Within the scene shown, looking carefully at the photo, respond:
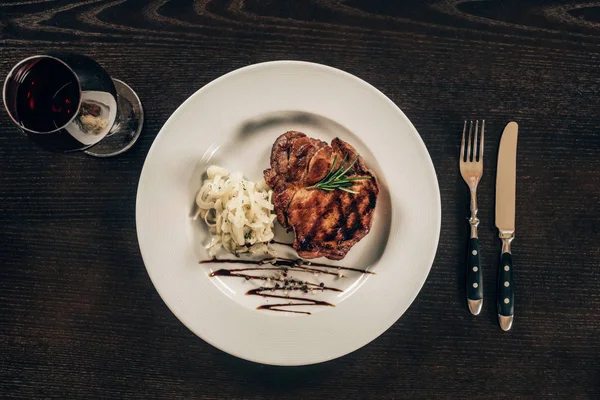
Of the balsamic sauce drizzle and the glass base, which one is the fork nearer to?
the balsamic sauce drizzle

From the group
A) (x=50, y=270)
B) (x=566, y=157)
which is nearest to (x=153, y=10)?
(x=50, y=270)

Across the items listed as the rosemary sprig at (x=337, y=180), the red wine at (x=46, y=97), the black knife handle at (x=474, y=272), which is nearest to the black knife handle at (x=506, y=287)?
the black knife handle at (x=474, y=272)

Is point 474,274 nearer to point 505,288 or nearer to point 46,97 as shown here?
point 505,288

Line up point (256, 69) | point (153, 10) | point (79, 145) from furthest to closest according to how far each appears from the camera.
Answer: point (153, 10) → point (256, 69) → point (79, 145)

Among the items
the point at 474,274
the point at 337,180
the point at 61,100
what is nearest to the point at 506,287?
the point at 474,274

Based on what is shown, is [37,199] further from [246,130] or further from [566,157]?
[566,157]

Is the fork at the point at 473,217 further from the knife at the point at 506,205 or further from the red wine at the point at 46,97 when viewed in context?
the red wine at the point at 46,97

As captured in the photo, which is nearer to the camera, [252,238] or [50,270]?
[252,238]
